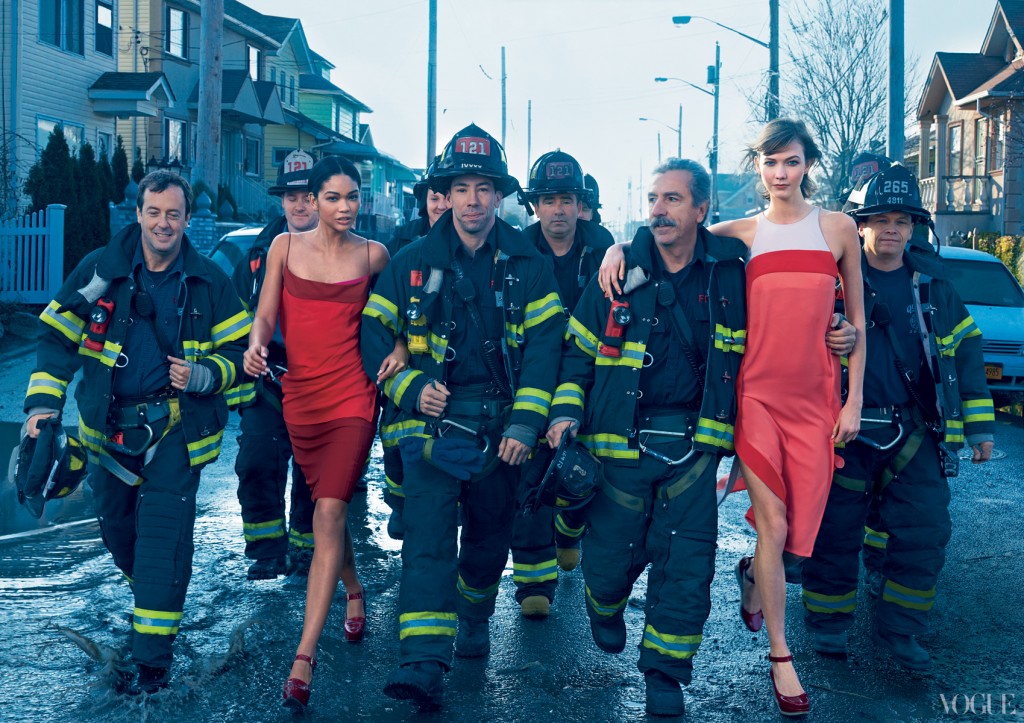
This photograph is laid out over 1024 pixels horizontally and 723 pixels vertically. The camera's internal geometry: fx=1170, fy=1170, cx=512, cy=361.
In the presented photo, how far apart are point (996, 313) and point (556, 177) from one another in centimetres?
854

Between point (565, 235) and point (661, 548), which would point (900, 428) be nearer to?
point (661, 548)

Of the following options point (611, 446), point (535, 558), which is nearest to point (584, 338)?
point (611, 446)

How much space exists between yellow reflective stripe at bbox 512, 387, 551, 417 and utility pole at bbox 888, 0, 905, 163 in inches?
436

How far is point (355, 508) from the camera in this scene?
8.46 m

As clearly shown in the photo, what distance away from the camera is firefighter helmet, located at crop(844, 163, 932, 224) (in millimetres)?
5457

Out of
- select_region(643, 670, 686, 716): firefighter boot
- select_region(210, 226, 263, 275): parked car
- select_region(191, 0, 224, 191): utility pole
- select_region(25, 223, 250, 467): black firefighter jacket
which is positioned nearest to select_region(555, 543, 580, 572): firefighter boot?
select_region(643, 670, 686, 716): firefighter boot

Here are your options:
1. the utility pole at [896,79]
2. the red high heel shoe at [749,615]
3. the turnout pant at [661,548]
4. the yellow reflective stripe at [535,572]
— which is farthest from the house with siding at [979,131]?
the turnout pant at [661,548]

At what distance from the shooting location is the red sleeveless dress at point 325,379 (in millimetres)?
5223

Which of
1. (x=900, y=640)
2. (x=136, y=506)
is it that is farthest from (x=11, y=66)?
(x=900, y=640)

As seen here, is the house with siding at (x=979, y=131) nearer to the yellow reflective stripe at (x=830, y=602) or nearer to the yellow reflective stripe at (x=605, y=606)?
the yellow reflective stripe at (x=830, y=602)

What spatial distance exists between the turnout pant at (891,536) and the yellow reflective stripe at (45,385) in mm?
3496

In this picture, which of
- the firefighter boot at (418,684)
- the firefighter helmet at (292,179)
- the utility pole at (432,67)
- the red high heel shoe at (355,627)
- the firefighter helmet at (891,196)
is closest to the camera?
the firefighter boot at (418,684)

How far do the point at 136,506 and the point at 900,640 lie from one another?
3.49 meters

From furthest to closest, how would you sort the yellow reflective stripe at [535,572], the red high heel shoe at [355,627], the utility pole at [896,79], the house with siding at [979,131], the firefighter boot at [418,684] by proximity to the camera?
the house with siding at [979,131] < the utility pole at [896,79] < the yellow reflective stripe at [535,572] < the red high heel shoe at [355,627] < the firefighter boot at [418,684]
